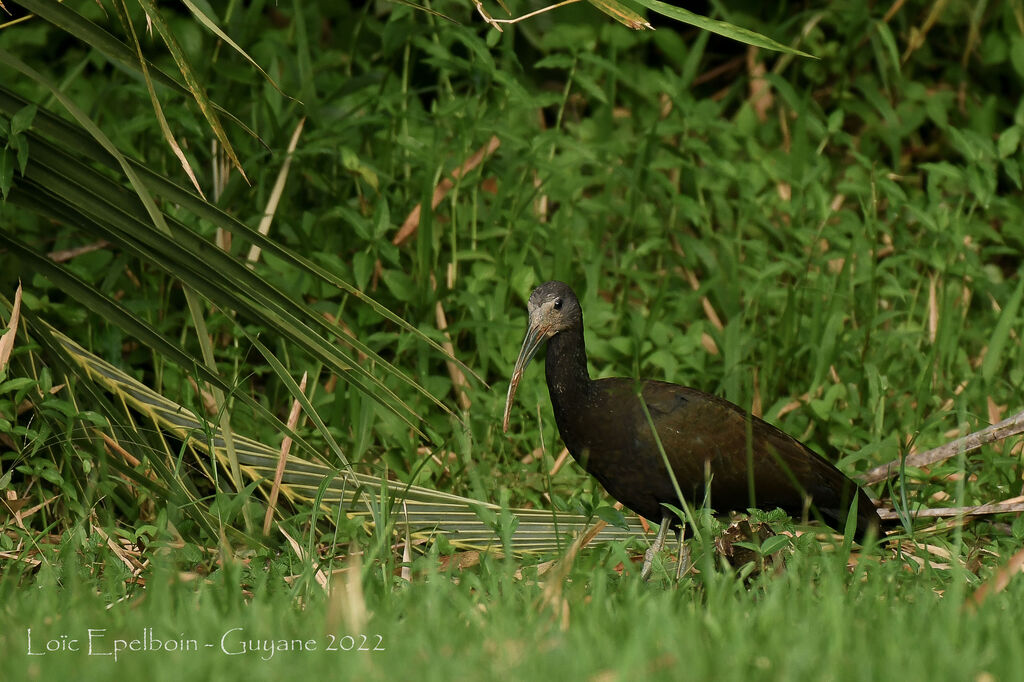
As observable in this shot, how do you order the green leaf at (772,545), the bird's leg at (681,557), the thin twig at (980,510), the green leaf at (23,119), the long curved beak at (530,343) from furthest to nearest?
the long curved beak at (530,343), the thin twig at (980,510), the bird's leg at (681,557), the green leaf at (23,119), the green leaf at (772,545)

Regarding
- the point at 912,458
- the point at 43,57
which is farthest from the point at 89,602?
the point at 43,57

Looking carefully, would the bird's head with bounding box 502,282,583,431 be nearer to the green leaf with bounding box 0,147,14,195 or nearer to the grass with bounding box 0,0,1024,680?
the grass with bounding box 0,0,1024,680

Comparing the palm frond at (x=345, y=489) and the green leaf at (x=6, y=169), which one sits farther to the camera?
the palm frond at (x=345, y=489)

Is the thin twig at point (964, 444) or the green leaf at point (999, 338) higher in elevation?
the green leaf at point (999, 338)

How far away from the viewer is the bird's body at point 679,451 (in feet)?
12.2

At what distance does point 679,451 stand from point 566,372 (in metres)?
0.41

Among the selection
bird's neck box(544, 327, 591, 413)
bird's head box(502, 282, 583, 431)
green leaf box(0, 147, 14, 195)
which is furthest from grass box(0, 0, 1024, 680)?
bird's head box(502, 282, 583, 431)

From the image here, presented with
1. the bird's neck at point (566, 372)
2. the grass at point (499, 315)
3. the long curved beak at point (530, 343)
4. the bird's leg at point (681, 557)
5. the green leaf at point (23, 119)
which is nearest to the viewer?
the grass at point (499, 315)

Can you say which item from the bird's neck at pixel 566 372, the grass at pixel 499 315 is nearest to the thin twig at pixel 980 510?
the grass at pixel 499 315

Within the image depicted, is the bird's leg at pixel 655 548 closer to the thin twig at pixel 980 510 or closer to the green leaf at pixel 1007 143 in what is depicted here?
the thin twig at pixel 980 510

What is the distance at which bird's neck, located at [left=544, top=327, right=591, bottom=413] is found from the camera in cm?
385

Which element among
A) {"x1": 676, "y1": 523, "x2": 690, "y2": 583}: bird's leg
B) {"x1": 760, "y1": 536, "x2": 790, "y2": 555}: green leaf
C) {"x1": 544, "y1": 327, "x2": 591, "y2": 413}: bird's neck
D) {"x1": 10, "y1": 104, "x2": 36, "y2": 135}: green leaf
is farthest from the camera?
{"x1": 544, "y1": 327, "x2": 591, "y2": 413}: bird's neck

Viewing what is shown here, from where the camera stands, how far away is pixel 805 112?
5.73m

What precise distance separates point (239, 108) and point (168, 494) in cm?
255
